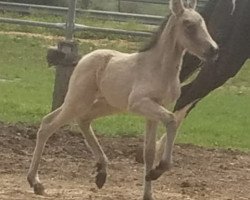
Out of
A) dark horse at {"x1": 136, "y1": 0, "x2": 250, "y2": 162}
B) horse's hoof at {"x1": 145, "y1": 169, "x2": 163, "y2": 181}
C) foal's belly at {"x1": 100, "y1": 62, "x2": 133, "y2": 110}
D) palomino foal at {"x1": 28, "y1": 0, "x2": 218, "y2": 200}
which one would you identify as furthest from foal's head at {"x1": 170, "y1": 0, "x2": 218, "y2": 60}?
dark horse at {"x1": 136, "y1": 0, "x2": 250, "y2": 162}

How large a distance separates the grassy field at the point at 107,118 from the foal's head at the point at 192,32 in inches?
158

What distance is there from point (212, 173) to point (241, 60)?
107 cm

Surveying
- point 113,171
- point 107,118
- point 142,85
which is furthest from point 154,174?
point 107,118

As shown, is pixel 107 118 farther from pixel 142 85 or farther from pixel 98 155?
pixel 142 85

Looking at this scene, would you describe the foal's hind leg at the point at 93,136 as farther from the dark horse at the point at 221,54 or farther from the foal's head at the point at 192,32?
the dark horse at the point at 221,54

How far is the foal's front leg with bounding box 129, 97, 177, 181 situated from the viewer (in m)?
6.49

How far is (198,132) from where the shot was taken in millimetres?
11570

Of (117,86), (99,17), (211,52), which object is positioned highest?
(211,52)

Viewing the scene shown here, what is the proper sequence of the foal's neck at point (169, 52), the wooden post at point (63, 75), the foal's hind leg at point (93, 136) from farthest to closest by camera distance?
the wooden post at point (63, 75)
the foal's hind leg at point (93, 136)
the foal's neck at point (169, 52)

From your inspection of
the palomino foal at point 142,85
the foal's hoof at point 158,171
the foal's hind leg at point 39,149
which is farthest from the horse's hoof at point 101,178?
the foal's hoof at point 158,171

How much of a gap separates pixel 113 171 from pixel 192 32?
2242mm

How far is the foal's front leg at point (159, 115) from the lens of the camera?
255 inches

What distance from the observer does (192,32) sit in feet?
22.0

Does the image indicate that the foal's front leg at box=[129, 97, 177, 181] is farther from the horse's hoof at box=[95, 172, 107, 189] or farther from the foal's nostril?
the horse's hoof at box=[95, 172, 107, 189]
